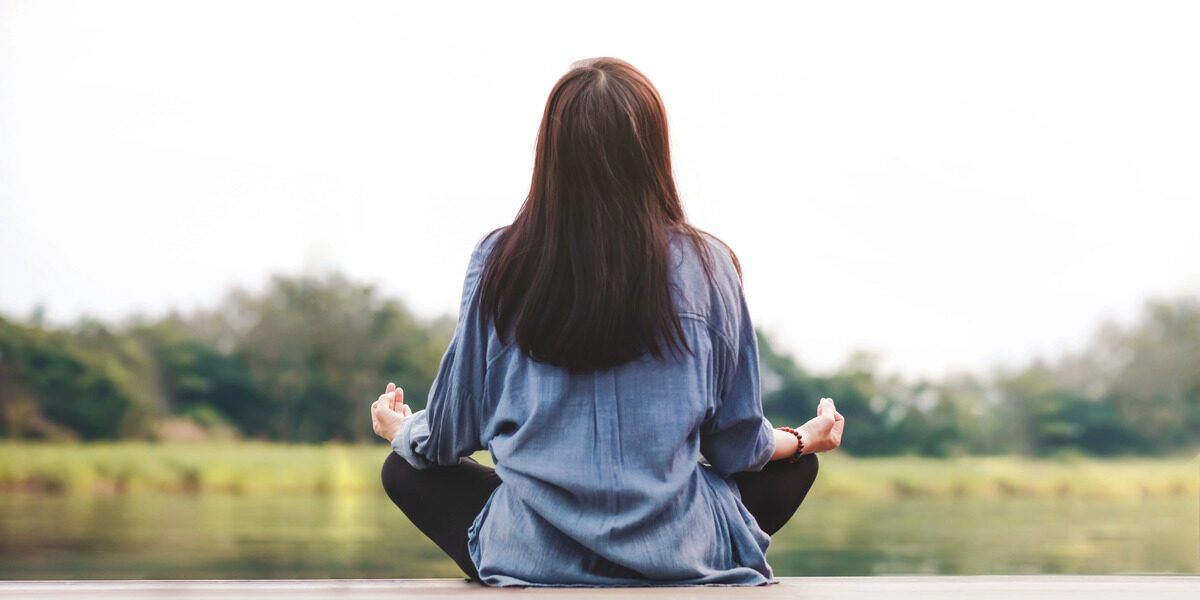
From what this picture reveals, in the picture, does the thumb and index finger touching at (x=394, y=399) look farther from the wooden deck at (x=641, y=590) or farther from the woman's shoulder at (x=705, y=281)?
the woman's shoulder at (x=705, y=281)

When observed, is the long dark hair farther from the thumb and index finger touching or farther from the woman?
the thumb and index finger touching

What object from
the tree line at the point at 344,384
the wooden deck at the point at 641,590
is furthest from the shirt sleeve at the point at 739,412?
the tree line at the point at 344,384

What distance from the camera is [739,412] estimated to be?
114 cm

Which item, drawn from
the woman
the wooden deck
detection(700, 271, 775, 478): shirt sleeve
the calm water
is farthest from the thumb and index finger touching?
the calm water

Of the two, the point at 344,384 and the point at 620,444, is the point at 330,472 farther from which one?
the point at 620,444

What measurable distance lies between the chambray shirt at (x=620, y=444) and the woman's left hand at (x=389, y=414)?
0.11 metres

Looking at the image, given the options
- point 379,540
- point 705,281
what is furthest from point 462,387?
point 379,540

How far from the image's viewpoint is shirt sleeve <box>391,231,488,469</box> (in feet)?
3.73

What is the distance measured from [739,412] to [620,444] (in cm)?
14

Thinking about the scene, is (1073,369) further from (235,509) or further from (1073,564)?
(235,509)

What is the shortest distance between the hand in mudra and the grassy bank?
12.9 meters

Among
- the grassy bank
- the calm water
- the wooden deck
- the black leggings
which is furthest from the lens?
the grassy bank

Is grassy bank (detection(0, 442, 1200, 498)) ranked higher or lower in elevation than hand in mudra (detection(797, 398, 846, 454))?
lower

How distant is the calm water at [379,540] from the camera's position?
6.09 meters
